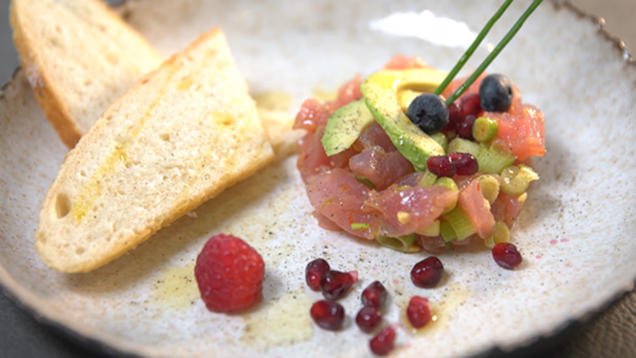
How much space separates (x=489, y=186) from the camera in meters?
2.54

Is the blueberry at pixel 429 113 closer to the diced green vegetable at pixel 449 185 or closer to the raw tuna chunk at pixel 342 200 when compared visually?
the diced green vegetable at pixel 449 185

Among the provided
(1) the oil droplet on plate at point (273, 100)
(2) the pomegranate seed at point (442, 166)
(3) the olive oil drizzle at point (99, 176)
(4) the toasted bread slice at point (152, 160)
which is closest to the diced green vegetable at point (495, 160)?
(2) the pomegranate seed at point (442, 166)

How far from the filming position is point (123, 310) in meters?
2.34

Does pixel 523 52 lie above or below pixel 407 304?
above

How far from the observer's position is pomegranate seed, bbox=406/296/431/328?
2.23m

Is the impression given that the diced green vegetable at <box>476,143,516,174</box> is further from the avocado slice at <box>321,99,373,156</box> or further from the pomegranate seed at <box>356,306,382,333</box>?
the pomegranate seed at <box>356,306,382,333</box>

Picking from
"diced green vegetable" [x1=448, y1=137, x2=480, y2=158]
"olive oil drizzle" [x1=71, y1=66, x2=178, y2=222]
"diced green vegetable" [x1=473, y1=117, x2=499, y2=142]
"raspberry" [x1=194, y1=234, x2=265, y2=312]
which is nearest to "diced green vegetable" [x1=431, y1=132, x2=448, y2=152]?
"diced green vegetable" [x1=448, y1=137, x2=480, y2=158]

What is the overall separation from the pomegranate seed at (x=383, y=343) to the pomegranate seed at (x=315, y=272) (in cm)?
39

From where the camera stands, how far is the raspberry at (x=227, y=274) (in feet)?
7.45

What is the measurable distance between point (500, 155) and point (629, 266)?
697 millimetres

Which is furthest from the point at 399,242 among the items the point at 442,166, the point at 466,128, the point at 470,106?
the point at 470,106

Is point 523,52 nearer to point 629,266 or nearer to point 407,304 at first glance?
point 629,266

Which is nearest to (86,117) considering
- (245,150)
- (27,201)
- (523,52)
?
(27,201)

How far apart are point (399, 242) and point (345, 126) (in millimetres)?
605
